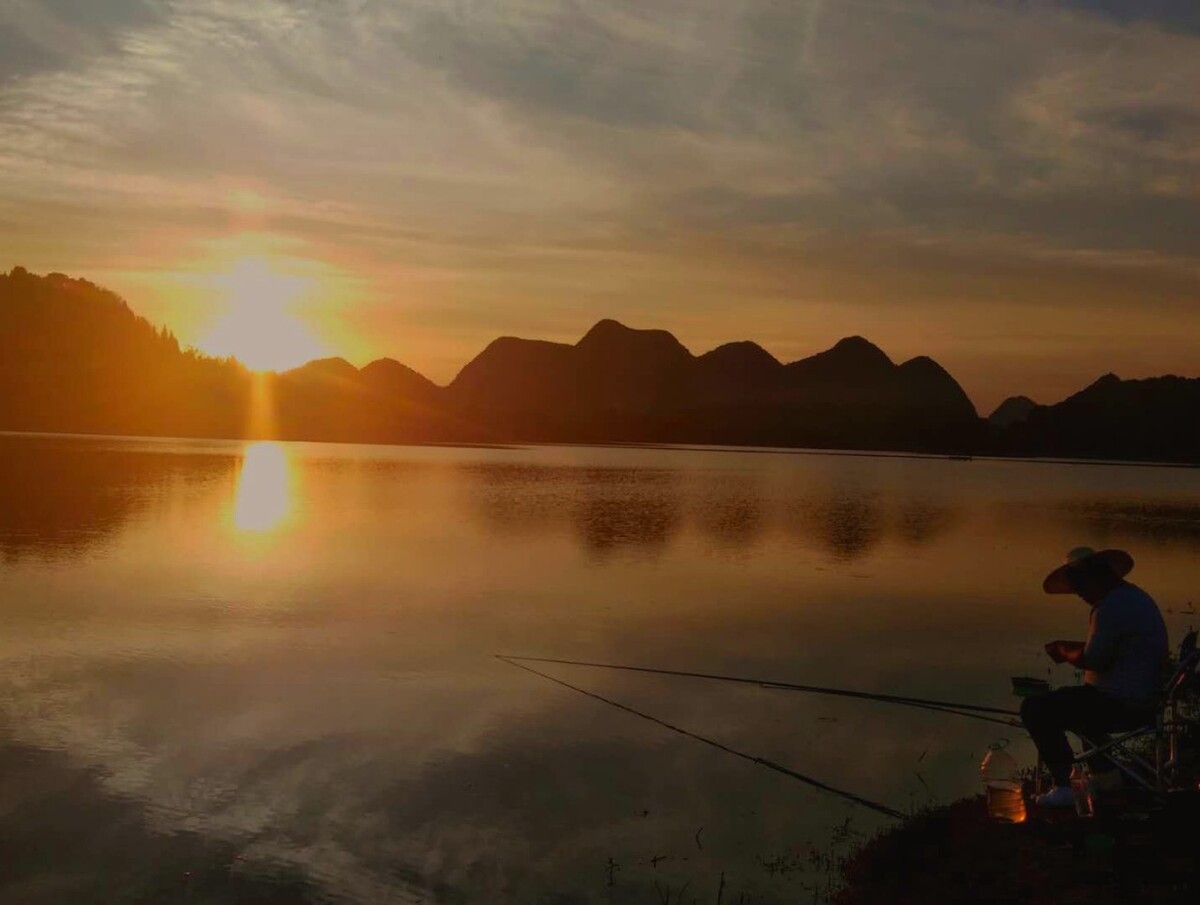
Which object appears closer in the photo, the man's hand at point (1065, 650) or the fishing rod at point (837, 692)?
the man's hand at point (1065, 650)

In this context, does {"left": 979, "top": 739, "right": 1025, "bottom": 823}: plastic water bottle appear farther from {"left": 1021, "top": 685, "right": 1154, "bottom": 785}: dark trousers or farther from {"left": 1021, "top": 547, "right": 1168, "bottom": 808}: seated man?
{"left": 1021, "top": 685, "right": 1154, "bottom": 785}: dark trousers

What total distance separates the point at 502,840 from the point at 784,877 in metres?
2.85

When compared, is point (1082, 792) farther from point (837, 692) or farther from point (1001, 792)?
point (837, 692)

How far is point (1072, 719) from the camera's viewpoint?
9625 mm

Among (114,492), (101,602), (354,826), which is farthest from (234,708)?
(114,492)

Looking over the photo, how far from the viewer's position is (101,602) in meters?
23.9

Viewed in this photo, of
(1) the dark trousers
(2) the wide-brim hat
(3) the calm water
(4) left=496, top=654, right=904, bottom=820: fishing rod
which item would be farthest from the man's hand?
(3) the calm water

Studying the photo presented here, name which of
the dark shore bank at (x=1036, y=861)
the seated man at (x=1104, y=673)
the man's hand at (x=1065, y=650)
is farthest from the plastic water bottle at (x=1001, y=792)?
the man's hand at (x=1065, y=650)

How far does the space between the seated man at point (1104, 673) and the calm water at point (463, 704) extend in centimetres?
256

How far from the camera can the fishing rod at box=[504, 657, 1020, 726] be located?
16109 mm

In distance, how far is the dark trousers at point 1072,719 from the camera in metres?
9.47

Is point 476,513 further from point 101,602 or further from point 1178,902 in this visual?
point 1178,902

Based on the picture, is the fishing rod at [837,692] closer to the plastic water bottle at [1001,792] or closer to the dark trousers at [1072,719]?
the plastic water bottle at [1001,792]

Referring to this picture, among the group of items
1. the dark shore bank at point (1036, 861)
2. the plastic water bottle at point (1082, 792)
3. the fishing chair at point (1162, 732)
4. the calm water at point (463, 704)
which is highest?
the fishing chair at point (1162, 732)
